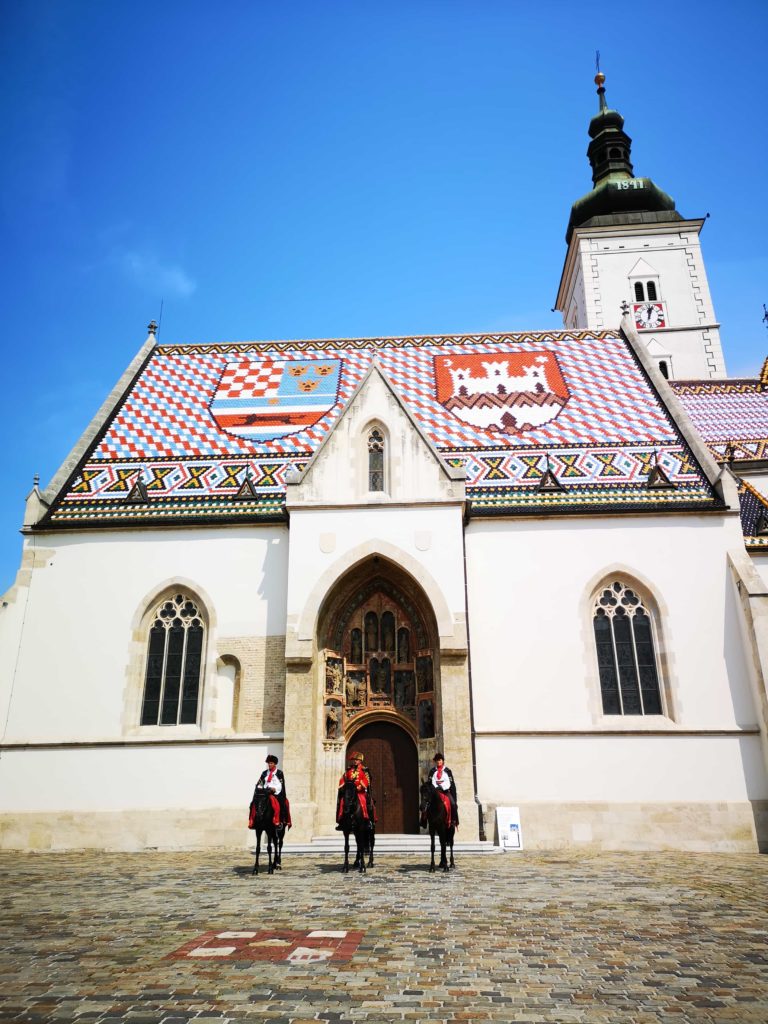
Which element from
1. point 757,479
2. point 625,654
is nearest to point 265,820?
point 625,654

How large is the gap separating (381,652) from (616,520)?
644cm

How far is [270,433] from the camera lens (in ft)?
71.2

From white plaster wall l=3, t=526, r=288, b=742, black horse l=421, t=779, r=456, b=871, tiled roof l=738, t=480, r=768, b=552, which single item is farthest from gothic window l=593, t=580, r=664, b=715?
white plaster wall l=3, t=526, r=288, b=742

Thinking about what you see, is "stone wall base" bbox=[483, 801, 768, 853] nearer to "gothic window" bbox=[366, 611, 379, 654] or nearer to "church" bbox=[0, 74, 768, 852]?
"church" bbox=[0, 74, 768, 852]

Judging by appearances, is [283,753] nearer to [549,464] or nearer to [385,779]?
[385,779]

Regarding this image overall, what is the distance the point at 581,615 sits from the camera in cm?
1764

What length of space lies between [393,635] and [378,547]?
223 cm

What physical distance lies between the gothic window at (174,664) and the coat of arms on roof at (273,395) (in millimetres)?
5686

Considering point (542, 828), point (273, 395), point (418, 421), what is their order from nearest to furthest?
point (542, 828) → point (418, 421) → point (273, 395)

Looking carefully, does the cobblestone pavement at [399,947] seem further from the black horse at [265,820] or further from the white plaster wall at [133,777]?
the white plaster wall at [133,777]

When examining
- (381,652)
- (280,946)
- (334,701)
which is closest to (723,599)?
(381,652)

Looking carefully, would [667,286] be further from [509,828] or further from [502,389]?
[509,828]

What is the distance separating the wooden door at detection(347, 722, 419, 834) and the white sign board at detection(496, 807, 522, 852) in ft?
6.60

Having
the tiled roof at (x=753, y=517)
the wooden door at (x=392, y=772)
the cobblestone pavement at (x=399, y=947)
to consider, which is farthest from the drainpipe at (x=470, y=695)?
the tiled roof at (x=753, y=517)
